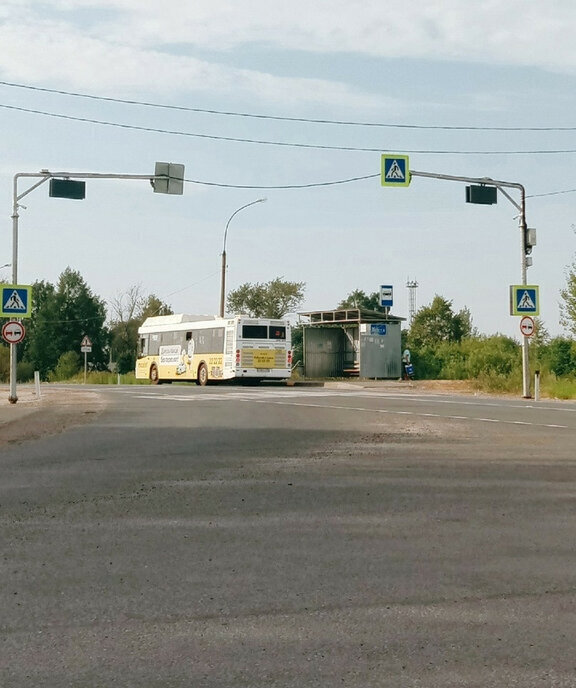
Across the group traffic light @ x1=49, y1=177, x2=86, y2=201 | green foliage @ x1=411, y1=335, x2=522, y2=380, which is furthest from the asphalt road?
green foliage @ x1=411, y1=335, x2=522, y2=380

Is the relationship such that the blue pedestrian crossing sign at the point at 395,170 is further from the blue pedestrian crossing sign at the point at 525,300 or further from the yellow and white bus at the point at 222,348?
the yellow and white bus at the point at 222,348

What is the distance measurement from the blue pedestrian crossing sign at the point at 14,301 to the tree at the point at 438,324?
59370mm

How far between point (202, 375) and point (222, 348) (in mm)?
2788

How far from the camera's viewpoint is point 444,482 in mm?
10367

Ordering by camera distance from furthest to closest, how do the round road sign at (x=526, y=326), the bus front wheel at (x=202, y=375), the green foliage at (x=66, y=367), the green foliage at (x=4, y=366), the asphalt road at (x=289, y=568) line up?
the green foliage at (x=66, y=367)
the green foliage at (x=4, y=366)
the bus front wheel at (x=202, y=375)
the round road sign at (x=526, y=326)
the asphalt road at (x=289, y=568)

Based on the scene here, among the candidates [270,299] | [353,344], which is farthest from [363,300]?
[353,344]

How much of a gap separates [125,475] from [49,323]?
112 metres

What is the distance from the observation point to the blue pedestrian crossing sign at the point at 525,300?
104 feet

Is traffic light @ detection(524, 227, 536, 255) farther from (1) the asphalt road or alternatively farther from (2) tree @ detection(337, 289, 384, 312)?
(2) tree @ detection(337, 289, 384, 312)

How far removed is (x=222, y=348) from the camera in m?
45.5

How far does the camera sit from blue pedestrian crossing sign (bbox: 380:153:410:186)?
28.4m

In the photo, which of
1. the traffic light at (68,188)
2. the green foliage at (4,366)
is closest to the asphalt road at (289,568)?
the traffic light at (68,188)

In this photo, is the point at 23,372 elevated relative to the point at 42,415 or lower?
A: elevated

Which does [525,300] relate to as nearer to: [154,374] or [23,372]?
[154,374]
